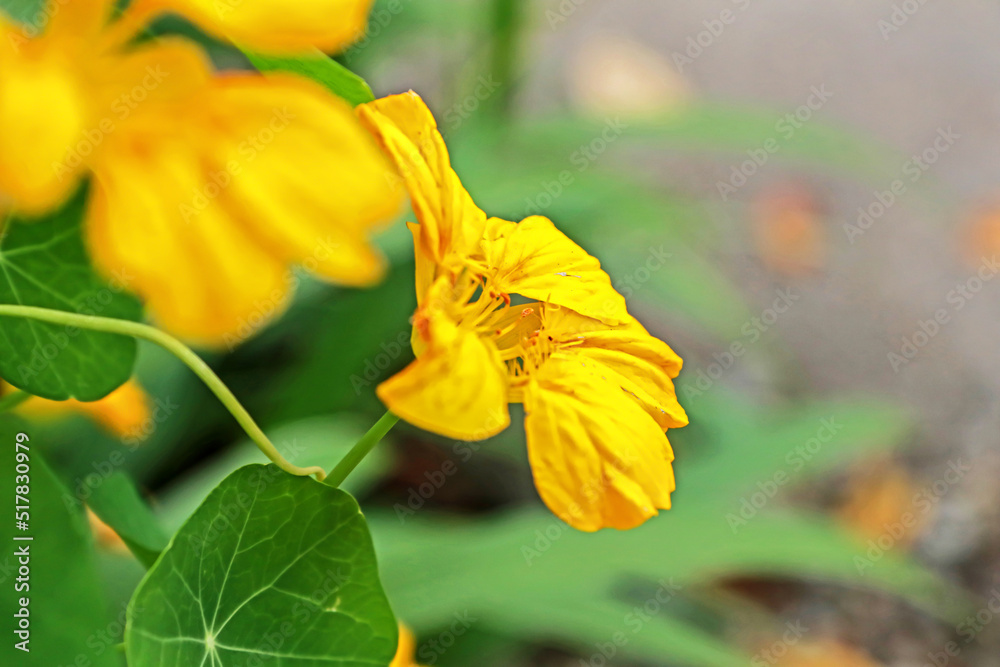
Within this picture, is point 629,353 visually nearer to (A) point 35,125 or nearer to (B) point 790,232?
(A) point 35,125

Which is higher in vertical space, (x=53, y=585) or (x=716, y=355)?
(x=53, y=585)

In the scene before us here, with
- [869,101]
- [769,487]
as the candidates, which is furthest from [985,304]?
[769,487]

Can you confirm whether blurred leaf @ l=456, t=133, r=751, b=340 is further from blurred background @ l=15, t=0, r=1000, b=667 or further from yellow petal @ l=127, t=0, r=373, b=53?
yellow petal @ l=127, t=0, r=373, b=53

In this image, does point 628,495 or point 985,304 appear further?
point 985,304

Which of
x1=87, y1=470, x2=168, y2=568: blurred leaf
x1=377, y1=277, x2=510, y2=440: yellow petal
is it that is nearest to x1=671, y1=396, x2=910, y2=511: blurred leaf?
x1=87, y1=470, x2=168, y2=568: blurred leaf

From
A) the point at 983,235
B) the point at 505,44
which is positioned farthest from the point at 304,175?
the point at 983,235

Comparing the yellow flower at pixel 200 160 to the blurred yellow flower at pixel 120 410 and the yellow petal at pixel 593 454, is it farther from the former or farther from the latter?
A: the blurred yellow flower at pixel 120 410

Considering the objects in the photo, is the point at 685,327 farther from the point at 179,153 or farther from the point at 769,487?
the point at 179,153
